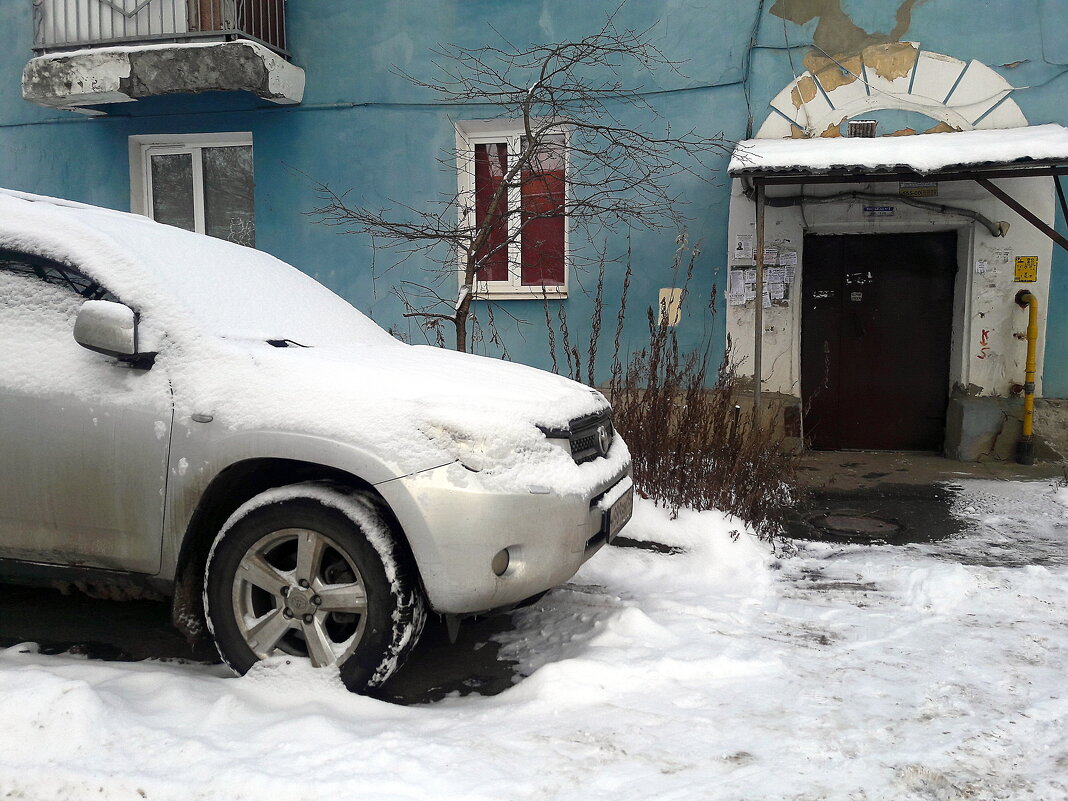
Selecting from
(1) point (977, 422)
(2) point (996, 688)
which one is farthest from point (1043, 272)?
(2) point (996, 688)

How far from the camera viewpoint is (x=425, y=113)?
8859 mm

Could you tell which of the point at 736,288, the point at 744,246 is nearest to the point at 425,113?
the point at 744,246

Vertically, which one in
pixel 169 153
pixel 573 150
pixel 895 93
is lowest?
pixel 573 150

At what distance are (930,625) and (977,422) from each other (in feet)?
16.2

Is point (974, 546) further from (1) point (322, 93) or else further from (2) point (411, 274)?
(1) point (322, 93)

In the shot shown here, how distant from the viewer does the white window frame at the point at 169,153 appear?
9.49 metres

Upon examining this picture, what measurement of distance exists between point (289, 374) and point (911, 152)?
224 inches

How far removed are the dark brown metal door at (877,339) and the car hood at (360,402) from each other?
243 inches

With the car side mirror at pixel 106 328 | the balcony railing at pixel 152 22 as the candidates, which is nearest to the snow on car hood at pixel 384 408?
the car side mirror at pixel 106 328

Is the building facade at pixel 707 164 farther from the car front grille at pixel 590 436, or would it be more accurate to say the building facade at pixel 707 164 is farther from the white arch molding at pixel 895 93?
the car front grille at pixel 590 436

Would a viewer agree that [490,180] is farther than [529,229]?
Yes

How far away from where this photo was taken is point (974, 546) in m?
5.17

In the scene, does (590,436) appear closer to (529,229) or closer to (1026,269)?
(529,229)

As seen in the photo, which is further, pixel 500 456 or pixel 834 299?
pixel 834 299
